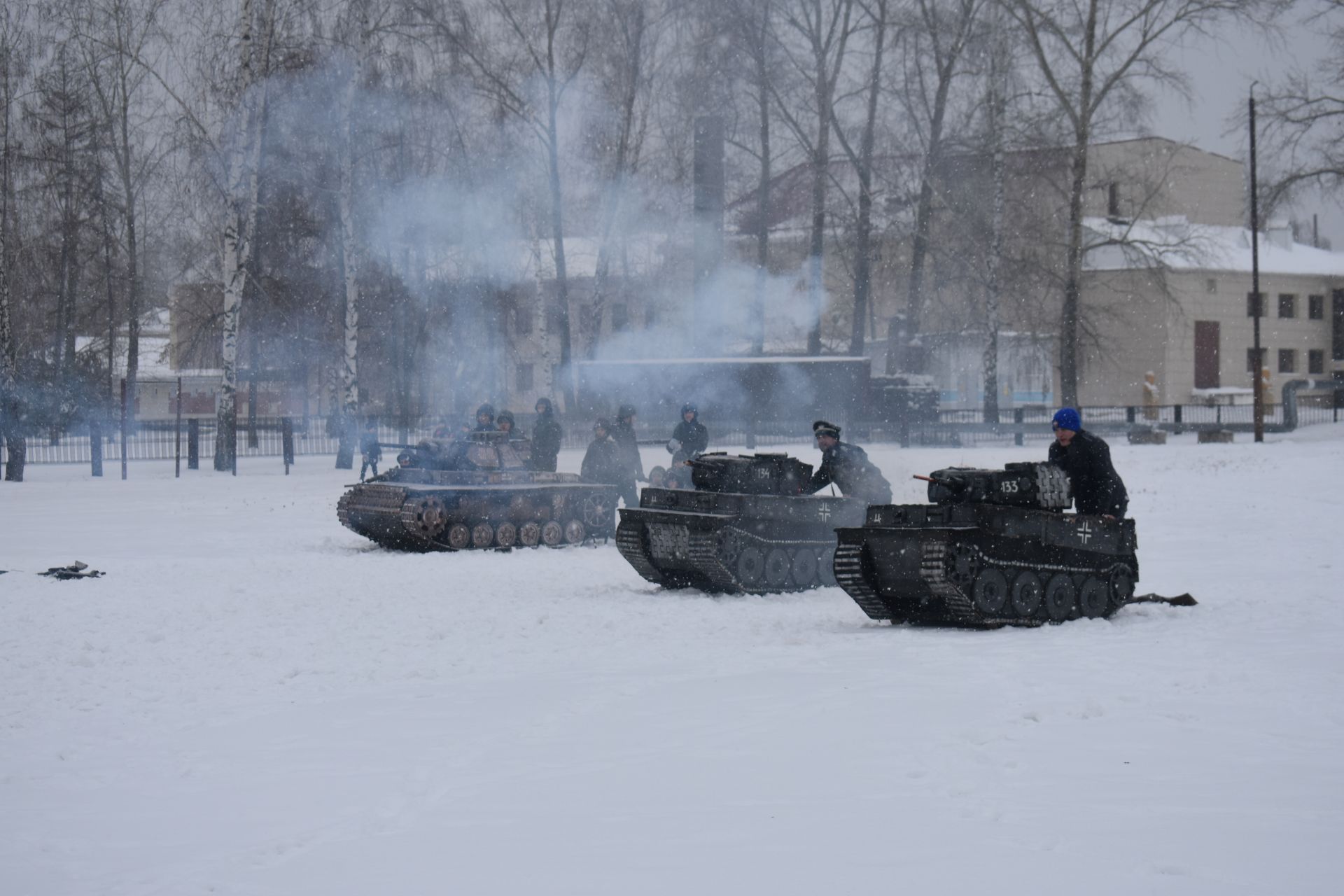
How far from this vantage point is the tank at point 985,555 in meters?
11.2

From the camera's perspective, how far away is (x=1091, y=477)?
1220 cm

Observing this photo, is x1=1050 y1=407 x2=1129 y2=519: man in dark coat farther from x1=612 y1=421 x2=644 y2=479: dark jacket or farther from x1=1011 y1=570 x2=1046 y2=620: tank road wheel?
x1=612 y1=421 x2=644 y2=479: dark jacket

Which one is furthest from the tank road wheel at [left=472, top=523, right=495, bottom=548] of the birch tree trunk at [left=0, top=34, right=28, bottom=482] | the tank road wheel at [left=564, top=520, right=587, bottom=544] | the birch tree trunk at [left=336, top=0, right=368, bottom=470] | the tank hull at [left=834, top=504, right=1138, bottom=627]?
the birch tree trunk at [left=0, top=34, right=28, bottom=482]

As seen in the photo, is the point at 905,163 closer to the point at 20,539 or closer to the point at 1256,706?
the point at 20,539

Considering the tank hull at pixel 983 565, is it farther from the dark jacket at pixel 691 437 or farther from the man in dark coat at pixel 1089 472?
the dark jacket at pixel 691 437

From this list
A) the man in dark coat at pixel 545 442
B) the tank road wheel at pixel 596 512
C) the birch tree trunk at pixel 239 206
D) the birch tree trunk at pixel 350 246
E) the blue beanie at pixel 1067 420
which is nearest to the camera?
the blue beanie at pixel 1067 420

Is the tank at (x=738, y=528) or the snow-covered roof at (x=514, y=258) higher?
the snow-covered roof at (x=514, y=258)

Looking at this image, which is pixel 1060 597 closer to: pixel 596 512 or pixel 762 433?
pixel 596 512

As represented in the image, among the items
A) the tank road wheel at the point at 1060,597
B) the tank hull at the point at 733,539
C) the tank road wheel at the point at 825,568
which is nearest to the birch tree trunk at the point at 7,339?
the tank hull at the point at 733,539

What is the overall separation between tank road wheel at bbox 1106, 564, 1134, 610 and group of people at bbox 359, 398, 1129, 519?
1.54ft

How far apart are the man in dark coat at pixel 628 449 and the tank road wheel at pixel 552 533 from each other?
1.24 m

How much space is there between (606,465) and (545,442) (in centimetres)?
119

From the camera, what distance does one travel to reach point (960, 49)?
38.4 meters

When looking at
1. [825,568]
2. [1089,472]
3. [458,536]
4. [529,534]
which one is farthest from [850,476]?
[458,536]
